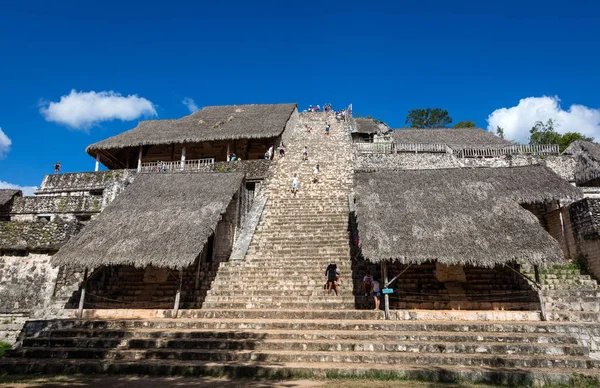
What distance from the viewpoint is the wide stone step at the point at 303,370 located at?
586cm

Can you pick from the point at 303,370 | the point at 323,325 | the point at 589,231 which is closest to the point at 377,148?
the point at 589,231

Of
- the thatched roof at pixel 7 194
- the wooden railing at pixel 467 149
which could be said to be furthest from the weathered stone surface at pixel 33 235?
the wooden railing at pixel 467 149

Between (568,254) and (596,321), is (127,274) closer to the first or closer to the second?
(596,321)

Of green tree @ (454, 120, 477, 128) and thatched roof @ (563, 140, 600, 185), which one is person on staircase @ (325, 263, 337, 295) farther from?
green tree @ (454, 120, 477, 128)

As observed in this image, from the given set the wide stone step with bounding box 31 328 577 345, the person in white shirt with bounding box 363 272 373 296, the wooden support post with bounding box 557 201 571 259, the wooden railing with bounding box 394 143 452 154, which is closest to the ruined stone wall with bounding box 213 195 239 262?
the wide stone step with bounding box 31 328 577 345

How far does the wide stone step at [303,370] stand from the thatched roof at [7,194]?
11.9 m

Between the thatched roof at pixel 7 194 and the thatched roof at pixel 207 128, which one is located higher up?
the thatched roof at pixel 207 128

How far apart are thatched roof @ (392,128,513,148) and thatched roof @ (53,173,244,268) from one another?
1622cm

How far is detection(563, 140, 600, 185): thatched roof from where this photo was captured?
16.5 m

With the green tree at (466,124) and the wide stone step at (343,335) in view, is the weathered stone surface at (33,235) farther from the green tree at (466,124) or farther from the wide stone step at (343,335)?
the green tree at (466,124)

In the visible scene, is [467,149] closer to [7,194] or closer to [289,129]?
[289,129]

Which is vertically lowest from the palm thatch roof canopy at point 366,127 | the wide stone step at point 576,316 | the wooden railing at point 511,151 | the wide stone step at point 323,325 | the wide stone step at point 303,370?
the wide stone step at point 303,370

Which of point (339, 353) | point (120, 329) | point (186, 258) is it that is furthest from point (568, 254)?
point (120, 329)

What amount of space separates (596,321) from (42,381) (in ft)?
37.0
